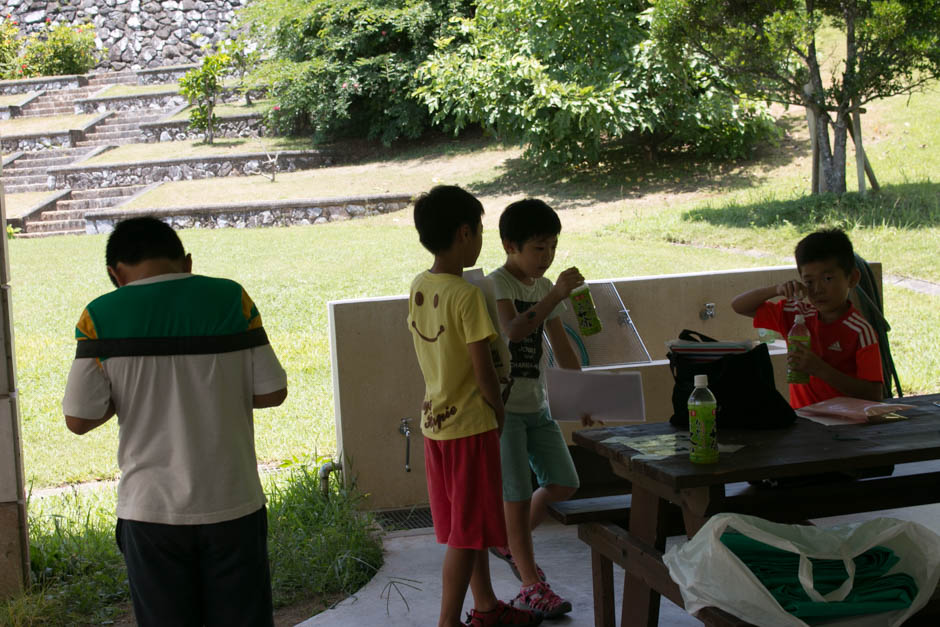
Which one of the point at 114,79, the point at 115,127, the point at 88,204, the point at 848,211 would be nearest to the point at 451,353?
the point at 848,211

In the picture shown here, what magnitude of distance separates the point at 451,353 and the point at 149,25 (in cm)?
2673

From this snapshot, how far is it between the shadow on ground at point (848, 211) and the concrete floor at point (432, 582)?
278 inches

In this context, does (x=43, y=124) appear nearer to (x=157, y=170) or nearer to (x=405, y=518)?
(x=157, y=170)

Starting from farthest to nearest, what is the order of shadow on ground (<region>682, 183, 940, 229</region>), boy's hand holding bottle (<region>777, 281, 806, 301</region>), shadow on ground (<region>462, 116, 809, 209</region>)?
shadow on ground (<region>462, 116, 809, 209</region>)
shadow on ground (<region>682, 183, 940, 229</region>)
boy's hand holding bottle (<region>777, 281, 806, 301</region>)

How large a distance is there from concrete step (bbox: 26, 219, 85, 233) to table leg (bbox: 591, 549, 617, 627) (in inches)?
516

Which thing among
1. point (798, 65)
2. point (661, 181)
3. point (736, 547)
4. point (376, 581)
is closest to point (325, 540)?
point (376, 581)

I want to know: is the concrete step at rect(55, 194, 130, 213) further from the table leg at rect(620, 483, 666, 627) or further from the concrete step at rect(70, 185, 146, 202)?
the table leg at rect(620, 483, 666, 627)

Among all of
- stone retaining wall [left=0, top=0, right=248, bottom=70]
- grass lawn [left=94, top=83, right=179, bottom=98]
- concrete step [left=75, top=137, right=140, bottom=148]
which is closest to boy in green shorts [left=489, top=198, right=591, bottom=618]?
concrete step [left=75, top=137, right=140, bottom=148]

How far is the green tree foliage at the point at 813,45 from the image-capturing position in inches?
394

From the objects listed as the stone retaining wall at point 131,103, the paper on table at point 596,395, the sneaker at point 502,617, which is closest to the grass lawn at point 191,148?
the stone retaining wall at point 131,103

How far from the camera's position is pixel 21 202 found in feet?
51.0

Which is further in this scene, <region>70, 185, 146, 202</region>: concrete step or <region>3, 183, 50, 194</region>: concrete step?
<region>3, 183, 50, 194</region>: concrete step

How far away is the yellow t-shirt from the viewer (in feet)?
8.67

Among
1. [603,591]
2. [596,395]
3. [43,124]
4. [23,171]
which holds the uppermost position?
[43,124]
